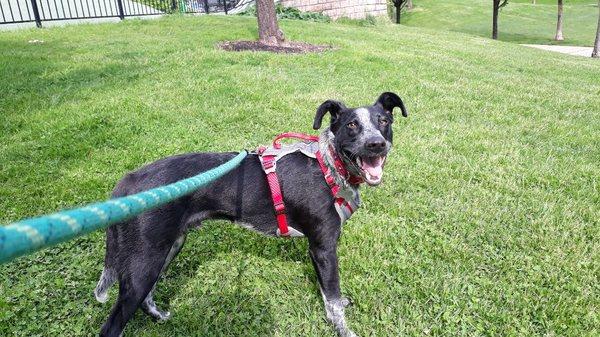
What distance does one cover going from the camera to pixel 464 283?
3.47m

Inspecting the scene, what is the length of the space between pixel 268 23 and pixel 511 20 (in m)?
46.4

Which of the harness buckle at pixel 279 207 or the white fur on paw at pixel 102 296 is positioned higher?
the harness buckle at pixel 279 207

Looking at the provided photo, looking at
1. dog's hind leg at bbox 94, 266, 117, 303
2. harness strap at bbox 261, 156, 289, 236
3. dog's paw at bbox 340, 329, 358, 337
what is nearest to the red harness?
harness strap at bbox 261, 156, 289, 236

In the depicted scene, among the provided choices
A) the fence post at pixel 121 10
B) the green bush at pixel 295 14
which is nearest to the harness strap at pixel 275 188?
the fence post at pixel 121 10

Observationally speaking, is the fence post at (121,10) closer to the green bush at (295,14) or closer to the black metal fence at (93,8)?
the black metal fence at (93,8)

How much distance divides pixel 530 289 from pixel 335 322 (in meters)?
1.66

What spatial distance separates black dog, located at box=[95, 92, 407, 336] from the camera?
8.70 ft

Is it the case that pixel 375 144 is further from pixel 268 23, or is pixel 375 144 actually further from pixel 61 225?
pixel 268 23

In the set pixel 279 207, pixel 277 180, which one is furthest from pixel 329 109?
pixel 279 207

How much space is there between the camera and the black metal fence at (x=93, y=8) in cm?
1605

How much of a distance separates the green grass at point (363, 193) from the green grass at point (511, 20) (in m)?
35.3

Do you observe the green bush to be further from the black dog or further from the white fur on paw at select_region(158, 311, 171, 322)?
the white fur on paw at select_region(158, 311, 171, 322)

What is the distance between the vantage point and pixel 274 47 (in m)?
11.4

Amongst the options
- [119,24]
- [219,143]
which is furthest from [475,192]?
[119,24]
